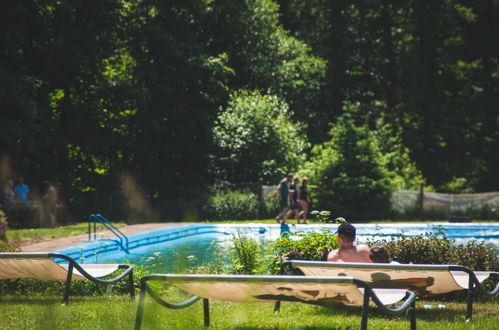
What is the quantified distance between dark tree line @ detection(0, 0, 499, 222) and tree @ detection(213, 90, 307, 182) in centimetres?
55

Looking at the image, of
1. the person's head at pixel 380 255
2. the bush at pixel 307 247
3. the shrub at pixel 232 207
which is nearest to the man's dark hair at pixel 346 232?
the person's head at pixel 380 255

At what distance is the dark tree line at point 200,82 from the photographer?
89.0 feet

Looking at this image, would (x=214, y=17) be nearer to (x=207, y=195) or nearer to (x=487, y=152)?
(x=207, y=195)

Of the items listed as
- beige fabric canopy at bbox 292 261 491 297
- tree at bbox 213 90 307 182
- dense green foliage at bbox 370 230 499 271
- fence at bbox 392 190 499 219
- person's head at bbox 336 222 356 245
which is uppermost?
tree at bbox 213 90 307 182

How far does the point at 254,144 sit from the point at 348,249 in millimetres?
21932

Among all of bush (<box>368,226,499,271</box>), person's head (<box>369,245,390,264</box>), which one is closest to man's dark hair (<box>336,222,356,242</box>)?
person's head (<box>369,245,390,264</box>)

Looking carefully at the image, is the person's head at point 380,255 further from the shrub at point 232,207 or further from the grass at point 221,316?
the shrub at point 232,207

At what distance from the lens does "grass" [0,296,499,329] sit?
589 cm

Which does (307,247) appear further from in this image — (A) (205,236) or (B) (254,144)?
(B) (254,144)

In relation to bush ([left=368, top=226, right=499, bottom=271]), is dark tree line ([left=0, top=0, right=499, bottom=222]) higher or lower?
higher

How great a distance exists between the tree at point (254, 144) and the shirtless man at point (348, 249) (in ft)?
69.5

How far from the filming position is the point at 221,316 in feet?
21.5

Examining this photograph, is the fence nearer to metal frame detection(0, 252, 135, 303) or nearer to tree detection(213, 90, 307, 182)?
tree detection(213, 90, 307, 182)

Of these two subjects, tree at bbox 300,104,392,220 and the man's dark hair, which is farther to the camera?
tree at bbox 300,104,392,220
